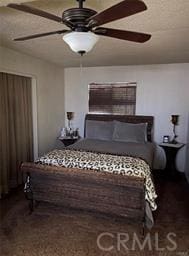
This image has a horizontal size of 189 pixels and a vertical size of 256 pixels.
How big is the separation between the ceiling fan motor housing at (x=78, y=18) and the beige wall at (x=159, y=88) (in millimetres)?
3100

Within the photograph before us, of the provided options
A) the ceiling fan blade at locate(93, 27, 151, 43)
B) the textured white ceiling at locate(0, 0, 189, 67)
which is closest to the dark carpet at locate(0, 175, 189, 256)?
the ceiling fan blade at locate(93, 27, 151, 43)

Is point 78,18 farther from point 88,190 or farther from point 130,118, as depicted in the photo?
point 130,118

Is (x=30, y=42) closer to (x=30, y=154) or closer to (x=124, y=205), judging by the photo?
(x=30, y=154)

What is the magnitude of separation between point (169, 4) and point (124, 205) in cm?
203

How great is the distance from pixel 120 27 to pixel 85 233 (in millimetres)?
2299

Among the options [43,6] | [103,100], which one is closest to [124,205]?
[43,6]

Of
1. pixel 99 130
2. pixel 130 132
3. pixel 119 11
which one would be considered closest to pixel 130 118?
pixel 130 132

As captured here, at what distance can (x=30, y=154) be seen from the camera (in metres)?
3.95

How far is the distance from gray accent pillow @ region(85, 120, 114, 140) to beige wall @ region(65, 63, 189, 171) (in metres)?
0.77

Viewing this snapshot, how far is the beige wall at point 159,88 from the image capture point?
422cm

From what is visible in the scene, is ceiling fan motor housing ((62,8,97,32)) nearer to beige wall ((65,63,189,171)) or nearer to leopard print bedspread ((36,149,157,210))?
leopard print bedspread ((36,149,157,210))

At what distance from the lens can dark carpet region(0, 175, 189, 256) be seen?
2.12m

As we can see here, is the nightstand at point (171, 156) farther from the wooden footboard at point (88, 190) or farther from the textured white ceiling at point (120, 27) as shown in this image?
the wooden footboard at point (88, 190)

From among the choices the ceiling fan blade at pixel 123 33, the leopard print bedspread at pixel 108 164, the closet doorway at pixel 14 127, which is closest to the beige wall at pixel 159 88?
the closet doorway at pixel 14 127
